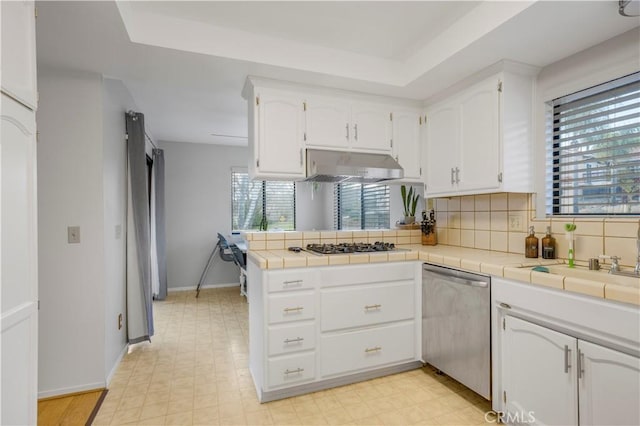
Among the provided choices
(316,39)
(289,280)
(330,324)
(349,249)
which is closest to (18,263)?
(289,280)

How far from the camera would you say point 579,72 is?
6.28 ft

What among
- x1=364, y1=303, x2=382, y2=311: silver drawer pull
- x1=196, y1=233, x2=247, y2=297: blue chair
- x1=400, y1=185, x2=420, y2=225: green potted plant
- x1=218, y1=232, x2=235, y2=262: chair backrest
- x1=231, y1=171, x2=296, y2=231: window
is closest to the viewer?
x1=364, y1=303, x2=382, y2=311: silver drawer pull

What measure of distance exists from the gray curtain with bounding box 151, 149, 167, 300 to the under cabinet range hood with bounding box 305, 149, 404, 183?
2582 mm

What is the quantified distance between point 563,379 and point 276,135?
85.7 inches

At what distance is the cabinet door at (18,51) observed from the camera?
3.41ft

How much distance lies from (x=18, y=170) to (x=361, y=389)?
2.12 metres

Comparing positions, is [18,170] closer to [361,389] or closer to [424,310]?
[361,389]

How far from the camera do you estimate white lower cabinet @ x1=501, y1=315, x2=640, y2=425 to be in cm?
121

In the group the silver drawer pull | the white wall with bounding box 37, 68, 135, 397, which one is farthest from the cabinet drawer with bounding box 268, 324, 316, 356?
the white wall with bounding box 37, 68, 135, 397

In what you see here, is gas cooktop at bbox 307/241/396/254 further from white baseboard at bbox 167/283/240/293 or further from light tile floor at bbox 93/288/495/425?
white baseboard at bbox 167/283/240/293

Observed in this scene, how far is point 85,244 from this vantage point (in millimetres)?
2104

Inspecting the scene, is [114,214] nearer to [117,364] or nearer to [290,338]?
[117,364]

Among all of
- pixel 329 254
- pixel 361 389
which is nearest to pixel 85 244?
pixel 329 254

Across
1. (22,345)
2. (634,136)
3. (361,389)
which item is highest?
(634,136)
